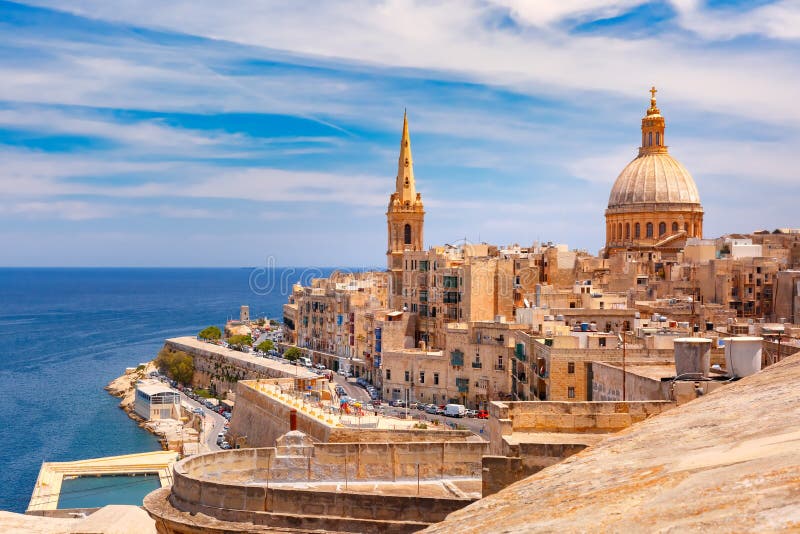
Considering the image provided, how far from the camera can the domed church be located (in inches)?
2162

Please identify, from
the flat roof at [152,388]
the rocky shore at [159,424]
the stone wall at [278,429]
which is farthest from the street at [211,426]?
the flat roof at [152,388]

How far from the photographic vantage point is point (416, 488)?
1331cm

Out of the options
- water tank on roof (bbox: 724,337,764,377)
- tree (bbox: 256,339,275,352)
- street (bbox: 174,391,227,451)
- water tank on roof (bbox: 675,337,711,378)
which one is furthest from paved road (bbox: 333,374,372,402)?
water tank on roof (bbox: 724,337,764,377)

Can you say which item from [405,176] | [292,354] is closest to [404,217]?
[405,176]

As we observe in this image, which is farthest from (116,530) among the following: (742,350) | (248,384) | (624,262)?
(624,262)

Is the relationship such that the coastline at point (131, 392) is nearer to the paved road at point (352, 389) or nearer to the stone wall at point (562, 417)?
the paved road at point (352, 389)

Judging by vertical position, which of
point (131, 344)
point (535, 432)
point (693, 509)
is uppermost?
point (693, 509)

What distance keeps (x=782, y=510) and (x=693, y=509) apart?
1.52 ft

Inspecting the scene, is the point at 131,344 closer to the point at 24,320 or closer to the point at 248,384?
the point at 24,320

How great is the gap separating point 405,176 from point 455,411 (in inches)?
917

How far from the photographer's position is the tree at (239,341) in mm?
69188

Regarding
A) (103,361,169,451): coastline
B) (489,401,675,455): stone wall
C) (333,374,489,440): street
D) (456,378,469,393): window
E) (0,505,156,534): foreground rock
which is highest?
(489,401,675,455): stone wall

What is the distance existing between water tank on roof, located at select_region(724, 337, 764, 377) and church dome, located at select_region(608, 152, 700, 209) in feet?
145

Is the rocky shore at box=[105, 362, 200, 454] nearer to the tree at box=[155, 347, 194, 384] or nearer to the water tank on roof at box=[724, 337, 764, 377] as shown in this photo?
the tree at box=[155, 347, 194, 384]
